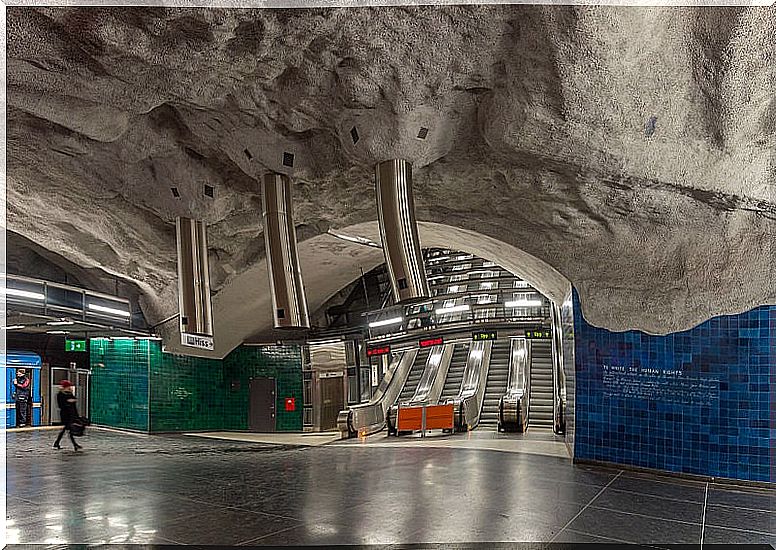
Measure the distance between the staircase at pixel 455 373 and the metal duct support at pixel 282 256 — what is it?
32.8ft

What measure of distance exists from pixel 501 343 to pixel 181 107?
14.8 meters

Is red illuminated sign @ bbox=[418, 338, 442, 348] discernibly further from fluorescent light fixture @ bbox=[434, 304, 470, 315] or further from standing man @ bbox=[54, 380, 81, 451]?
standing man @ bbox=[54, 380, 81, 451]

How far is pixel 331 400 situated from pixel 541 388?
562 cm

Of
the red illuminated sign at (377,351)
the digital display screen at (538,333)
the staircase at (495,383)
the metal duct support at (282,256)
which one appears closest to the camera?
the metal duct support at (282,256)

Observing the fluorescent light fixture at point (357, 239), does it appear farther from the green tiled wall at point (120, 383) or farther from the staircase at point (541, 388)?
the green tiled wall at point (120, 383)

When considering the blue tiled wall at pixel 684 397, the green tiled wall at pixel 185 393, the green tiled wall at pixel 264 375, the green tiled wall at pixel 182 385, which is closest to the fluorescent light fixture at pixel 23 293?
the green tiled wall at pixel 182 385

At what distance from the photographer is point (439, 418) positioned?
14516 millimetres

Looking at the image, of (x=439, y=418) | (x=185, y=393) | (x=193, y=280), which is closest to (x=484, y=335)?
(x=439, y=418)

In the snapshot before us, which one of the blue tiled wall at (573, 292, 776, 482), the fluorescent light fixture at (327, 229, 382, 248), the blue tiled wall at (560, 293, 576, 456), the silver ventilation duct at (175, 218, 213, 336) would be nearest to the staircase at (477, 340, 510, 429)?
the fluorescent light fixture at (327, 229, 382, 248)

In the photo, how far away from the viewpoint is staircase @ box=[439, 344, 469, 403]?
58.0 feet

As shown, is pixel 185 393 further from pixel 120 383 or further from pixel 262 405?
pixel 262 405

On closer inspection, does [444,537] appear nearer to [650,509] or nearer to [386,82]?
[650,509]

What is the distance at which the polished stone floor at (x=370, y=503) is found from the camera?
5297 mm

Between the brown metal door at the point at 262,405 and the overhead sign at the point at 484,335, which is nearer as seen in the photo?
the overhead sign at the point at 484,335
